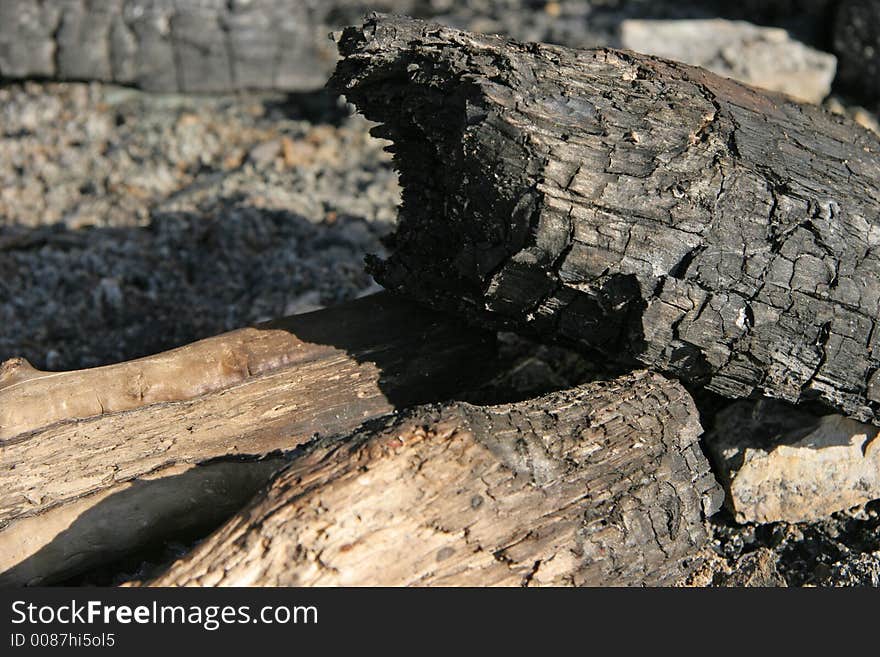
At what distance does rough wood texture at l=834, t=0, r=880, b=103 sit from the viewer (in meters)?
5.05

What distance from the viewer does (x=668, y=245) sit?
99.7 inches

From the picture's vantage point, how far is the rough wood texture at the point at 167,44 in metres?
5.04

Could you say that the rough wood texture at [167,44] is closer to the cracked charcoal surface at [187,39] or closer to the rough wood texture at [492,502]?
the cracked charcoal surface at [187,39]

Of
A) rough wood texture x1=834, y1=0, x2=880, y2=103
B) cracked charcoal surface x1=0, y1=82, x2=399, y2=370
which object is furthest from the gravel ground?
rough wood texture x1=834, y1=0, x2=880, y2=103

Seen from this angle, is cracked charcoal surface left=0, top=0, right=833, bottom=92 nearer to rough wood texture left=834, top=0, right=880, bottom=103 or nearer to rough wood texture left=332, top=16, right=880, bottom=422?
rough wood texture left=834, top=0, right=880, bottom=103

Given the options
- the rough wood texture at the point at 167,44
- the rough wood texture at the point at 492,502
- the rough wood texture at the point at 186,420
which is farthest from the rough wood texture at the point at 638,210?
the rough wood texture at the point at 167,44

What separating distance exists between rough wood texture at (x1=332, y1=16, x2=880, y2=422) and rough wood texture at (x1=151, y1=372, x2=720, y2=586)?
0.29 meters

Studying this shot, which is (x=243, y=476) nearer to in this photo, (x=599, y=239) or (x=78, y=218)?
(x=599, y=239)

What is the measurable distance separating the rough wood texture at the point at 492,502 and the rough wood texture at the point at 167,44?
11.1ft

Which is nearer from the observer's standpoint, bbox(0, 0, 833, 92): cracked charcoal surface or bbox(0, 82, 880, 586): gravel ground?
bbox(0, 82, 880, 586): gravel ground

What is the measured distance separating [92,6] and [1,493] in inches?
138

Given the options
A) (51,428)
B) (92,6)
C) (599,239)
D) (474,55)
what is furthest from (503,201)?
(92,6)

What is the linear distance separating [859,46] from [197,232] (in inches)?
152

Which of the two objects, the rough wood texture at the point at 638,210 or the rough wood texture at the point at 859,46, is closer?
the rough wood texture at the point at 638,210
